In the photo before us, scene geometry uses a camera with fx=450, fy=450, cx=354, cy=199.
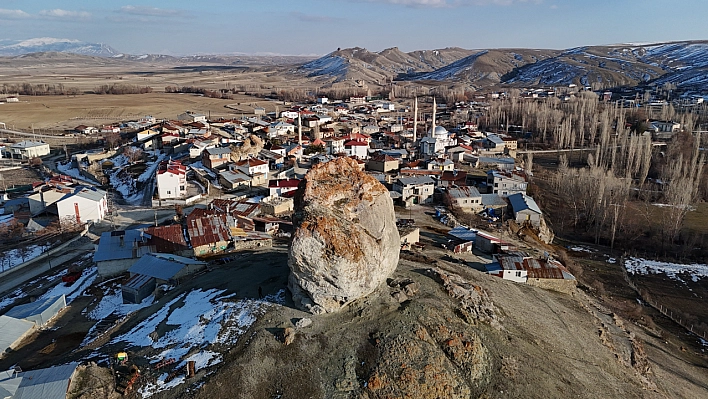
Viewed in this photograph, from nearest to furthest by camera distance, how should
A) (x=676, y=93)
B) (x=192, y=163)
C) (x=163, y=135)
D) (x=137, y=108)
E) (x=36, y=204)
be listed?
(x=36, y=204) < (x=192, y=163) < (x=163, y=135) < (x=137, y=108) < (x=676, y=93)

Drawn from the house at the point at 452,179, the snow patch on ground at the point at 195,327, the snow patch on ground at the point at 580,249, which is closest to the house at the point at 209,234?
the snow patch on ground at the point at 195,327

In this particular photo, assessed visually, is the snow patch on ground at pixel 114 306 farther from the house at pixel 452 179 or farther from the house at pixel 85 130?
→ the house at pixel 85 130

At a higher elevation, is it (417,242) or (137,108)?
(137,108)

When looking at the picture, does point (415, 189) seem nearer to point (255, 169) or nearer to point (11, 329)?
point (255, 169)

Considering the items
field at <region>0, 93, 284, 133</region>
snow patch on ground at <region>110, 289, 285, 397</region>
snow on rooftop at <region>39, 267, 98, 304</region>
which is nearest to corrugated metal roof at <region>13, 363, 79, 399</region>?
snow patch on ground at <region>110, 289, 285, 397</region>

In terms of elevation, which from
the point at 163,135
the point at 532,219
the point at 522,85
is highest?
the point at 522,85

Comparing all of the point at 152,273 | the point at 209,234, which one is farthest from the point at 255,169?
the point at 152,273

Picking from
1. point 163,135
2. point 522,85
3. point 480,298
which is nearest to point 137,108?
point 163,135

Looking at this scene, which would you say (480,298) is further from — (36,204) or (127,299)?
(36,204)
